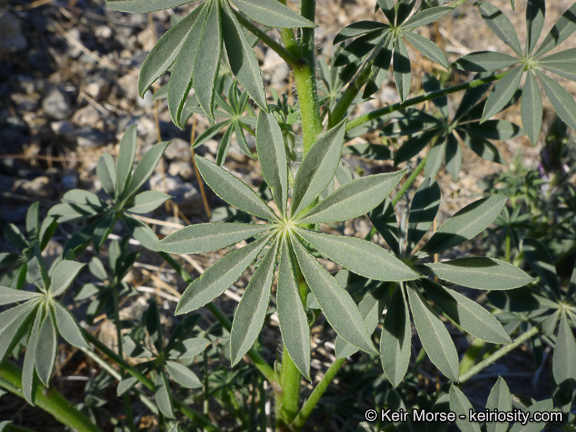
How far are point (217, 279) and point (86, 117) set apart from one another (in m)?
2.36

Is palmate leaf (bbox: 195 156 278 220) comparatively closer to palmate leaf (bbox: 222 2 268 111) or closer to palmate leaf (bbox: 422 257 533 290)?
palmate leaf (bbox: 222 2 268 111)

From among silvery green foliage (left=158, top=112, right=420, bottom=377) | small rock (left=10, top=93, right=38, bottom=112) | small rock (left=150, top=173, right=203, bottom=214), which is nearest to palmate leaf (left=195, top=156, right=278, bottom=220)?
silvery green foliage (left=158, top=112, right=420, bottom=377)

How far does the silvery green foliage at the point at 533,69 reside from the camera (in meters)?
1.13

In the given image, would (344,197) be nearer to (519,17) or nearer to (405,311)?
(405,311)

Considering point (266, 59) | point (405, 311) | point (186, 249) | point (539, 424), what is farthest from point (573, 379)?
point (266, 59)

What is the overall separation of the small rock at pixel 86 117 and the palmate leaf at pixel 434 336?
7.92ft

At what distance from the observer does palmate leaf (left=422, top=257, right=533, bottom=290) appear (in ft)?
3.12

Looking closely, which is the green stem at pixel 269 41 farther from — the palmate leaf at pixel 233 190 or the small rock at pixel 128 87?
the small rock at pixel 128 87

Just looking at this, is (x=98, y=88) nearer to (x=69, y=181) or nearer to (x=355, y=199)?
(x=69, y=181)

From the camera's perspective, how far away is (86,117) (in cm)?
289

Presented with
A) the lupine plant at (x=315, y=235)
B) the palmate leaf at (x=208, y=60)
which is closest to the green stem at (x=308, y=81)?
the lupine plant at (x=315, y=235)

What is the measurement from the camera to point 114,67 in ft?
10.4

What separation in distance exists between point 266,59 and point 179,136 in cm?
91

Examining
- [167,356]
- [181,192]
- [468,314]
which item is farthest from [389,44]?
[181,192]
